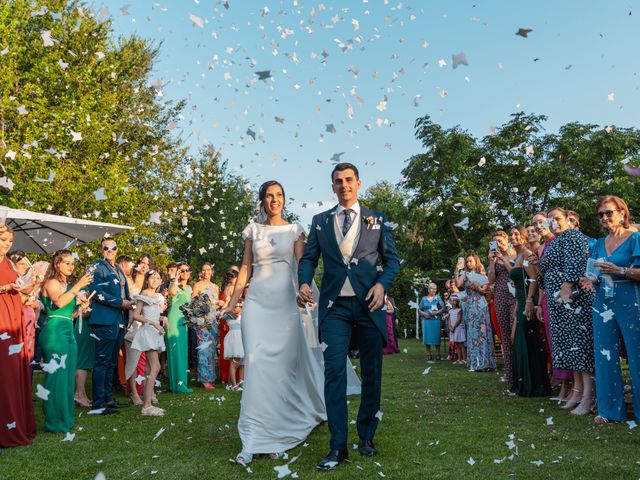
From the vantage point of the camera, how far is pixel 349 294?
15.7 feet

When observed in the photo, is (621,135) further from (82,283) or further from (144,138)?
(82,283)

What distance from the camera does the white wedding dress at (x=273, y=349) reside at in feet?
16.6

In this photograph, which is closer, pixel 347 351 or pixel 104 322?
pixel 347 351

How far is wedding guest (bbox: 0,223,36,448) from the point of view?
5.54m

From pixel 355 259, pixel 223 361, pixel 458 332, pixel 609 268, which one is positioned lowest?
pixel 223 361

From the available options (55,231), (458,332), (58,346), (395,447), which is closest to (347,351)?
(395,447)

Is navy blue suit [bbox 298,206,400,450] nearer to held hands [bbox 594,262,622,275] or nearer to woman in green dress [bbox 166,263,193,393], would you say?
held hands [bbox 594,262,622,275]

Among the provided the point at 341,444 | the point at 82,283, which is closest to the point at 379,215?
the point at 341,444

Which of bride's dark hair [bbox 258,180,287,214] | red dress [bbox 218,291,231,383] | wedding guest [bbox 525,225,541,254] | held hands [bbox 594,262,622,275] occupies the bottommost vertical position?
red dress [bbox 218,291,231,383]

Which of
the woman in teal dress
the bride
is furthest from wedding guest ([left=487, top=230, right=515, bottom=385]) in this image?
the woman in teal dress

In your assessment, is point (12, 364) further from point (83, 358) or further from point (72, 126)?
point (72, 126)

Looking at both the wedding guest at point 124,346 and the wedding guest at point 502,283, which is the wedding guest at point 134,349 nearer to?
the wedding guest at point 124,346

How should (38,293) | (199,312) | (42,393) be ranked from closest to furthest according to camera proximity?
(42,393) < (38,293) < (199,312)

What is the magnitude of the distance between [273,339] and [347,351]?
2.57ft
